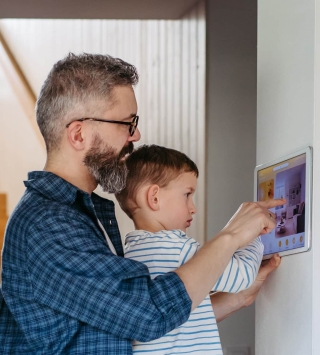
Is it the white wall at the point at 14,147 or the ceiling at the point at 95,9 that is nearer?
the ceiling at the point at 95,9

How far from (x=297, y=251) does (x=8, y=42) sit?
14.0ft

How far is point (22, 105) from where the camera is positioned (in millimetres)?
5266

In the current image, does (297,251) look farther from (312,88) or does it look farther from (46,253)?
(46,253)

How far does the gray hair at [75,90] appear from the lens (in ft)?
5.12

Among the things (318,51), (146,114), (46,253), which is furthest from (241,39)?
(46,253)

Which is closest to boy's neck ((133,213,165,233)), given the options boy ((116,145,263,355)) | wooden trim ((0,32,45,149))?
boy ((116,145,263,355))

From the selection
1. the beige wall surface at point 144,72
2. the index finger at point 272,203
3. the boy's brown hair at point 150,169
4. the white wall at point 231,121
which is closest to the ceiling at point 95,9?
the beige wall surface at point 144,72

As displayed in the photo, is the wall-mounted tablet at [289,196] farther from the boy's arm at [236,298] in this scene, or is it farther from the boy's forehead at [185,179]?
the boy's forehead at [185,179]

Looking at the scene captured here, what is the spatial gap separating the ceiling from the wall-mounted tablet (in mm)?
2034

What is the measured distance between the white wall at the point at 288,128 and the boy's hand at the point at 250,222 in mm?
99

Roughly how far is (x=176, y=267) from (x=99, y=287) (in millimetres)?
257

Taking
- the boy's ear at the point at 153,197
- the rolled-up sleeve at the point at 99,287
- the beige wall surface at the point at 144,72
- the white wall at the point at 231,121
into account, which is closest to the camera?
the rolled-up sleeve at the point at 99,287

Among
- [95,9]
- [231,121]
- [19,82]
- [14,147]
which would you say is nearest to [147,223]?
[231,121]

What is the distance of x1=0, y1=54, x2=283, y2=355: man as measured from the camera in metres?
1.33
